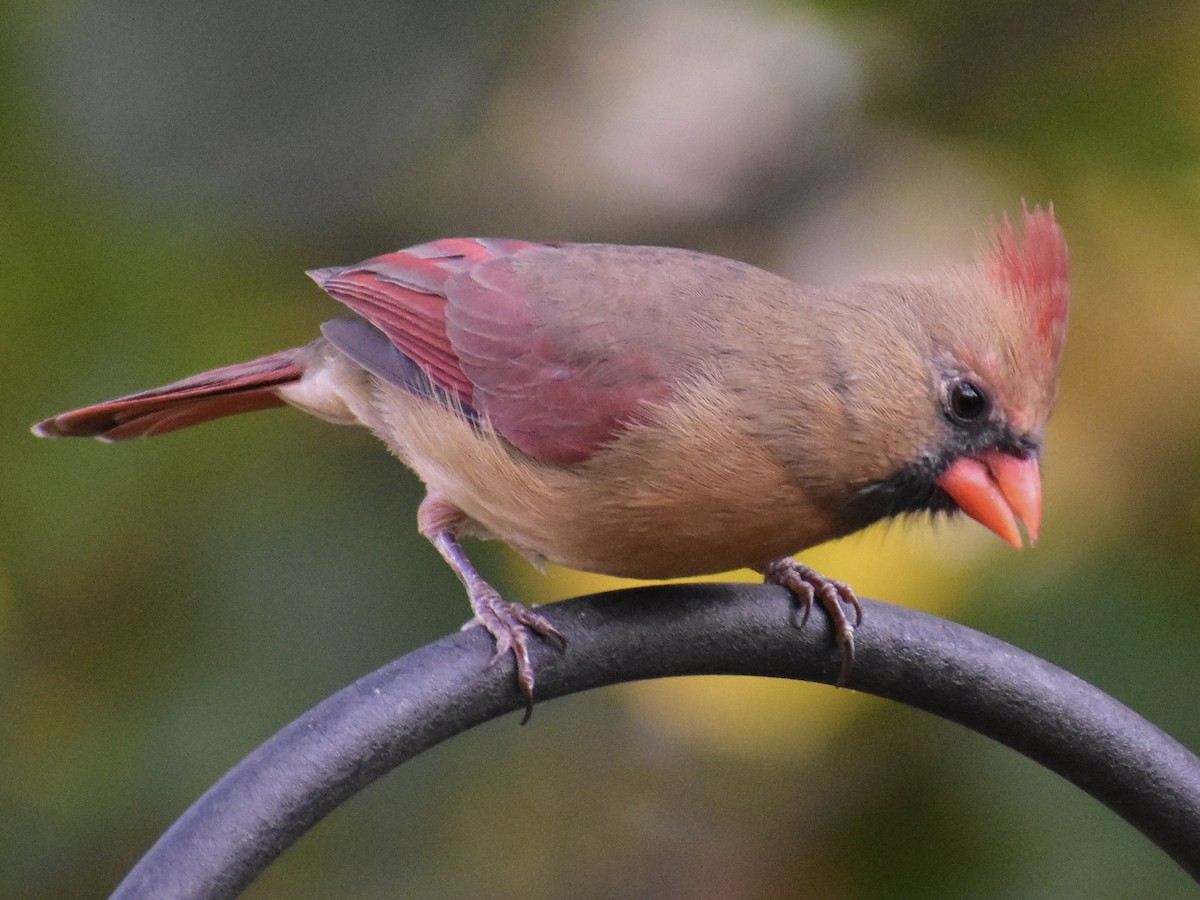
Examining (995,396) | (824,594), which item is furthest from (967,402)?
(824,594)

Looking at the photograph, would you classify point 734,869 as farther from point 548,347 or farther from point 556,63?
point 556,63

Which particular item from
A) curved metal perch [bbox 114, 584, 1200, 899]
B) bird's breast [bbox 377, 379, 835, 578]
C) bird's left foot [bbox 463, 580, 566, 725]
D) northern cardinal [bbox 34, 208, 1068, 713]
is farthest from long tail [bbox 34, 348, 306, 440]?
curved metal perch [bbox 114, 584, 1200, 899]

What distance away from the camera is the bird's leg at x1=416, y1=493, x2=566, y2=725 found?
1736mm

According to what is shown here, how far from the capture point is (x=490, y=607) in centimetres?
195

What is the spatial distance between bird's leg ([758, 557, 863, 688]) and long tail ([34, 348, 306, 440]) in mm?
783

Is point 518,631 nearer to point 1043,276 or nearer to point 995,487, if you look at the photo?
point 995,487

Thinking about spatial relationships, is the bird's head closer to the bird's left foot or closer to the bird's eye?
the bird's eye

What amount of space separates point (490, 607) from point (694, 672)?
315 millimetres

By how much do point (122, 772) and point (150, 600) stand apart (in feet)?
0.89

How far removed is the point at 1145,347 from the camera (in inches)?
97.1

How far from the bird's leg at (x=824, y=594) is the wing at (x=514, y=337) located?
0.29 m

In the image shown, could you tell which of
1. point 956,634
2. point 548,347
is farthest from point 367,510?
point 956,634

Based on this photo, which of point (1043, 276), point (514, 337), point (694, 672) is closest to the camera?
point (694, 672)

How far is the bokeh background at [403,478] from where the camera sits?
2305 mm
